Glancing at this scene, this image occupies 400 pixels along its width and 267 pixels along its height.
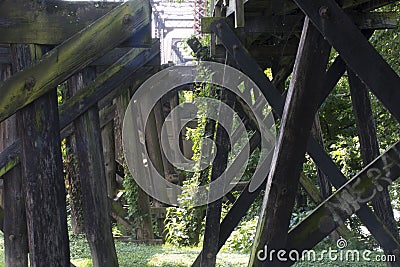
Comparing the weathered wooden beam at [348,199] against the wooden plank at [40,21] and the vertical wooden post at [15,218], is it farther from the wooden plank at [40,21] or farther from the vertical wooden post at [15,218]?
the vertical wooden post at [15,218]

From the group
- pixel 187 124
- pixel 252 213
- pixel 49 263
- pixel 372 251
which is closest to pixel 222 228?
pixel 372 251

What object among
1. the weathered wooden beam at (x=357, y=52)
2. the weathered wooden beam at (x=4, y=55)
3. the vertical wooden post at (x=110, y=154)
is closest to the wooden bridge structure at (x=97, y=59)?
the weathered wooden beam at (x=357, y=52)

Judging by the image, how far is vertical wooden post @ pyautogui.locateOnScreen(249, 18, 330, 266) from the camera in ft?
9.30

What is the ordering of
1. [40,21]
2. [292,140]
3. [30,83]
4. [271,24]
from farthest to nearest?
[271,24] → [40,21] → [30,83] → [292,140]

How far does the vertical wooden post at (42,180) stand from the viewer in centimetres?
305

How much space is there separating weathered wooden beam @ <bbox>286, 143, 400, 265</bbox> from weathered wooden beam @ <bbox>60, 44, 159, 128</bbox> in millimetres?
2495

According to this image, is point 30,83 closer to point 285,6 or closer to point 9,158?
point 9,158

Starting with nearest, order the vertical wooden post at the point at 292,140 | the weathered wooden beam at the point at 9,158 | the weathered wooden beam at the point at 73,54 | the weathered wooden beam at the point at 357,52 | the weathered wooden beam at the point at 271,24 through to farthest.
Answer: the weathered wooden beam at the point at 357,52 → the vertical wooden post at the point at 292,140 → the weathered wooden beam at the point at 73,54 → the weathered wooden beam at the point at 9,158 → the weathered wooden beam at the point at 271,24

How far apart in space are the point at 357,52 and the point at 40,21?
159 centimetres

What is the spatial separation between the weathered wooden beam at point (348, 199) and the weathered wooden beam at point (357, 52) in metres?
0.22

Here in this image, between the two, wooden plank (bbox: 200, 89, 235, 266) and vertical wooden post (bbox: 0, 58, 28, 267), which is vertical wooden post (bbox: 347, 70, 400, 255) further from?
vertical wooden post (bbox: 0, 58, 28, 267)

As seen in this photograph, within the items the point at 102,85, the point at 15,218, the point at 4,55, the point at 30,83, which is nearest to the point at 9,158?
the point at 15,218

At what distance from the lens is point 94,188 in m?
4.78

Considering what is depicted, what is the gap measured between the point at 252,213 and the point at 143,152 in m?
2.11
